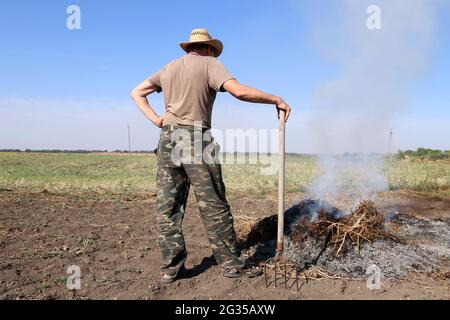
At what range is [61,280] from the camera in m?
4.17

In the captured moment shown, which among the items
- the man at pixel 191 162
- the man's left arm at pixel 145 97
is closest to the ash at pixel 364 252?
the man at pixel 191 162

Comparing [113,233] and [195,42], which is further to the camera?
[113,233]

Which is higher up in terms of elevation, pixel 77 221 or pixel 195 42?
pixel 195 42

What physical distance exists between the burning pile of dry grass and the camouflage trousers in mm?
1254

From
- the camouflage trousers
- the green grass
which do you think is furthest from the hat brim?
the green grass

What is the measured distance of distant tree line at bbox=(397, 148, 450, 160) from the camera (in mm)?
43441

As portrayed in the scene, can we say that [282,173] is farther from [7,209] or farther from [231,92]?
[7,209]

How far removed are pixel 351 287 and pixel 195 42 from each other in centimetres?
306

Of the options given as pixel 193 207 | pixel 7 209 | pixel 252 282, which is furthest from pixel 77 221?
pixel 252 282

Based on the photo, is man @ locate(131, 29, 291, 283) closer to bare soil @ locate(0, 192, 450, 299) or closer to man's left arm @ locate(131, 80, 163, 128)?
man's left arm @ locate(131, 80, 163, 128)

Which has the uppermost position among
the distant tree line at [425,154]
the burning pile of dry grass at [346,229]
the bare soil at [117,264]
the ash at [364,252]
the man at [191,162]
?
the man at [191,162]

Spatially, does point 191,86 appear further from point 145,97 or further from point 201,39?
point 145,97

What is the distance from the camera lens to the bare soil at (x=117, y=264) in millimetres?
3826

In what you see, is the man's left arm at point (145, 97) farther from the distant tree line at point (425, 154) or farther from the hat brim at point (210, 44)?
the distant tree line at point (425, 154)
